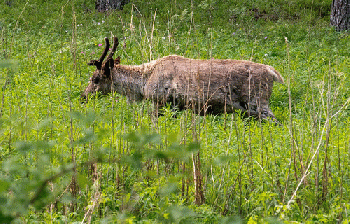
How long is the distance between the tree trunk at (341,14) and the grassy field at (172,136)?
388mm

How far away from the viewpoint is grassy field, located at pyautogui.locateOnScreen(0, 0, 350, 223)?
98.8 inches

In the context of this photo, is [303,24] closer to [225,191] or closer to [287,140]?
[287,140]

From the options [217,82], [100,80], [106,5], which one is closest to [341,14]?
[217,82]

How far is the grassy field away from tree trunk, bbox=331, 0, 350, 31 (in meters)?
0.39

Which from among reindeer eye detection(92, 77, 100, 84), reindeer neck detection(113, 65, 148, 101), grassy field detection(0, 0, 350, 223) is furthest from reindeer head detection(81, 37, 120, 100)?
grassy field detection(0, 0, 350, 223)

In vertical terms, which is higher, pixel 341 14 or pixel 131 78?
pixel 341 14

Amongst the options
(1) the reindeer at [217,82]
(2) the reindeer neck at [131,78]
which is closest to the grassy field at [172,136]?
(1) the reindeer at [217,82]

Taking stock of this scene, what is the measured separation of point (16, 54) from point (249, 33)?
6.54 meters

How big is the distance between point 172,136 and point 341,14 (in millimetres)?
13507

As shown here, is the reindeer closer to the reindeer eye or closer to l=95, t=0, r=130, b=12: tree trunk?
the reindeer eye

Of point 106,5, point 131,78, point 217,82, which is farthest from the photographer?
point 106,5

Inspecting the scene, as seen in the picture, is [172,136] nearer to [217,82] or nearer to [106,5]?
[217,82]

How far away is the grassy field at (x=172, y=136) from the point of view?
2.51 metres

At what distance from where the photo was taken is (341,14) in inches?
565
